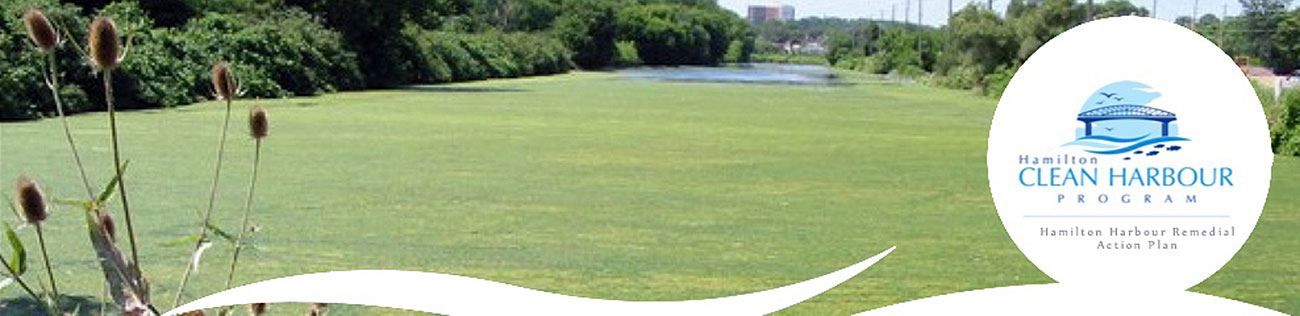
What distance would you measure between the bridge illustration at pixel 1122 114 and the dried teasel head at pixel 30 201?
60.2 inches

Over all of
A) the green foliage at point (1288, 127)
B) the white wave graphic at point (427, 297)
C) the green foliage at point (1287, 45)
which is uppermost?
the white wave graphic at point (427, 297)

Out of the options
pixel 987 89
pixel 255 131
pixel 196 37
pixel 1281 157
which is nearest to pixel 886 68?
pixel 987 89

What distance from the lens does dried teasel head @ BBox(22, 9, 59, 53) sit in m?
1.43

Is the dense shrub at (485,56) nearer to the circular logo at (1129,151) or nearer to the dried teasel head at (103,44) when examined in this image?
the circular logo at (1129,151)

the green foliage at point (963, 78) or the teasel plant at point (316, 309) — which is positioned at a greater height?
the teasel plant at point (316, 309)

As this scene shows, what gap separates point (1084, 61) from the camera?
229 cm

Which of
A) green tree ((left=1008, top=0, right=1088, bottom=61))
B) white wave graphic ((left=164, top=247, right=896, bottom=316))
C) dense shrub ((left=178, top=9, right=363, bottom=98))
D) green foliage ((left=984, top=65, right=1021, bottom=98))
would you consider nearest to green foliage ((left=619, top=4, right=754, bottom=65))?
green tree ((left=1008, top=0, right=1088, bottom=61))

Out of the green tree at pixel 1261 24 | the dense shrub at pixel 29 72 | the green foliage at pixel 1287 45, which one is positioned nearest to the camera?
the dense shrub at pixel 29 72

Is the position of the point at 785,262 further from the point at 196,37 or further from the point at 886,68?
the point at 886,68

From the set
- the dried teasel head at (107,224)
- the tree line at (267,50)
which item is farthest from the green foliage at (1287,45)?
the dried teasel head at (107,224)

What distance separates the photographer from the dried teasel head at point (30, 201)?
1.37m

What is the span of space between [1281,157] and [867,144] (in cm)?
313

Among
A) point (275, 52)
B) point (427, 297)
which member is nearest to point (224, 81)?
point (427, 297)

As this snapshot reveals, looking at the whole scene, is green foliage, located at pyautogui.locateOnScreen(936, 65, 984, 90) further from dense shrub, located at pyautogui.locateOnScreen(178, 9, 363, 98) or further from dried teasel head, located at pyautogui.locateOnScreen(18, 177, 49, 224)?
dried teasel head, located at pyautogui.locateOnScreen(18, 177, 49, 224)
